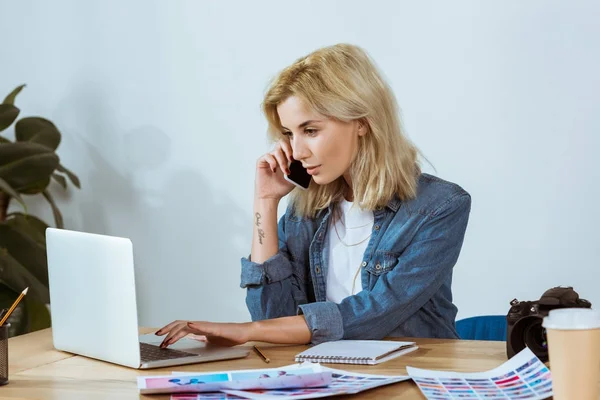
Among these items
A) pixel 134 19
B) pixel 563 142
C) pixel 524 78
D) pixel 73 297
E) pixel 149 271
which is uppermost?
pixel 134 19

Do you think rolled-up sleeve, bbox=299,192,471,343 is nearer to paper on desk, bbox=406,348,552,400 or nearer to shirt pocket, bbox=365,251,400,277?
shirt pocket, bbox=365,251,400,277

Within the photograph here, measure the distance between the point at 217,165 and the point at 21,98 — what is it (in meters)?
0.93

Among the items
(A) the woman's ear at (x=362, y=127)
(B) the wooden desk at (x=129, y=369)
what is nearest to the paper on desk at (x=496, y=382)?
(B) the wooden desk at (x=129, y=369)

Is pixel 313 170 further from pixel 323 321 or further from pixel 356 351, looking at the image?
pixel 356 351

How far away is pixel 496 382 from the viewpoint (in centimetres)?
130

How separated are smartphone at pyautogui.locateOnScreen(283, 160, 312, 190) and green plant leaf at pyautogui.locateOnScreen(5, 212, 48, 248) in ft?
4.58

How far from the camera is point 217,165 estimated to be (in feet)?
10.7

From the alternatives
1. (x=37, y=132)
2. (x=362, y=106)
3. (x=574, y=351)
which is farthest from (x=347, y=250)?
(x=37, y=132)

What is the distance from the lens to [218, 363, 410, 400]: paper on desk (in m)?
1.21

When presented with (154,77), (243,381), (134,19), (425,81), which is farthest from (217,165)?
(243,381)

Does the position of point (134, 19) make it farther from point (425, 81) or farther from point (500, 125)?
point (500, 125)

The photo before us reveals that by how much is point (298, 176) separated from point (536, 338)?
786 millimetres

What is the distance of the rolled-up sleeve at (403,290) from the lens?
5.68 ft

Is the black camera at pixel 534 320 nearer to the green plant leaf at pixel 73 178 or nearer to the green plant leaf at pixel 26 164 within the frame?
the green plant leaf at pixel 26 164
